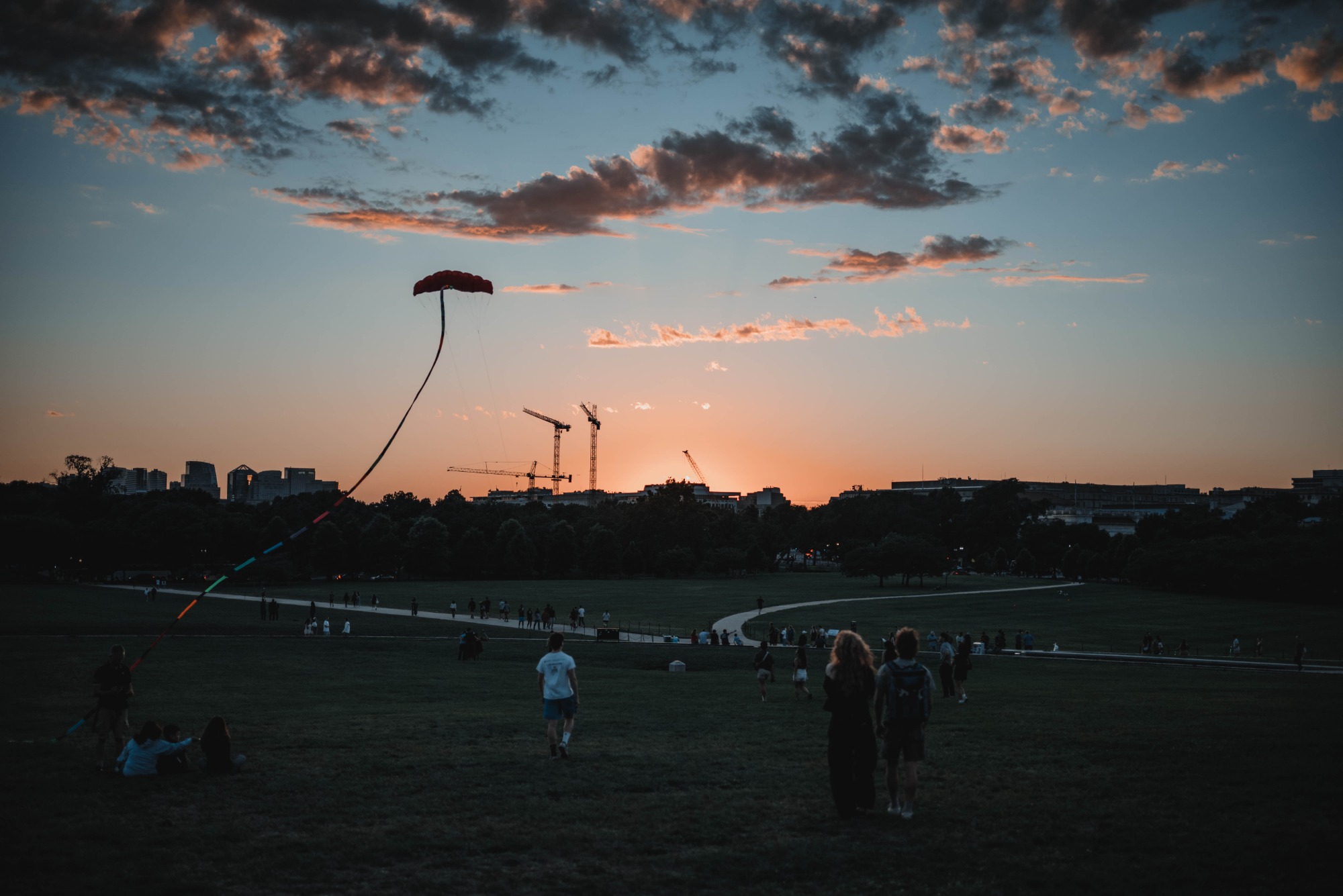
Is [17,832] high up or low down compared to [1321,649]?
up

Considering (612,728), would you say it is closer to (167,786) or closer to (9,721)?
(167,786)

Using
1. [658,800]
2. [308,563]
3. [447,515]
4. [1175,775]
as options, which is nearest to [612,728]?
[658,800]

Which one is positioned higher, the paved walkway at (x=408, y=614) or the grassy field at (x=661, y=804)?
the grassy field at (x=661, y=804)

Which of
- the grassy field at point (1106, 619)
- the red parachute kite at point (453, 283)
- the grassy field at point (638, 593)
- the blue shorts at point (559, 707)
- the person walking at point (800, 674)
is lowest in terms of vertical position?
the grassy field at point (638, 593)

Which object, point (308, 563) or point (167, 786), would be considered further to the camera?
point (308, 563)

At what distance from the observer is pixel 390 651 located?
39156mm

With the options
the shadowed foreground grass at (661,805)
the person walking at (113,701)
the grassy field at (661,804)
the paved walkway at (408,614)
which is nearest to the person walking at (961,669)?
the grassy field at (661,804)

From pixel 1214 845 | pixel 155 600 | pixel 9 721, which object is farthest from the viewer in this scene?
pixel 155 600

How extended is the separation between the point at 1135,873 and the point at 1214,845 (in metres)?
1.29

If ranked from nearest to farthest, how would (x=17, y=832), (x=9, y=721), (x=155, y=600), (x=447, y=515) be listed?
(x=17, y=832), (x=9, y=721), (x=155, y=600), (x=447, y=515)

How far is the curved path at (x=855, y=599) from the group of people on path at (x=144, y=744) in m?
47.5

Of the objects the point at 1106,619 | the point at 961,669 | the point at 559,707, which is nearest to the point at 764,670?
the point at 961,669

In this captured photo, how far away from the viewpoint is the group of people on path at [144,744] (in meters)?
12.1

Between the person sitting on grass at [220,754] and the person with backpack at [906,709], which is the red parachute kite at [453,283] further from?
the person with backpack at [906,709]
